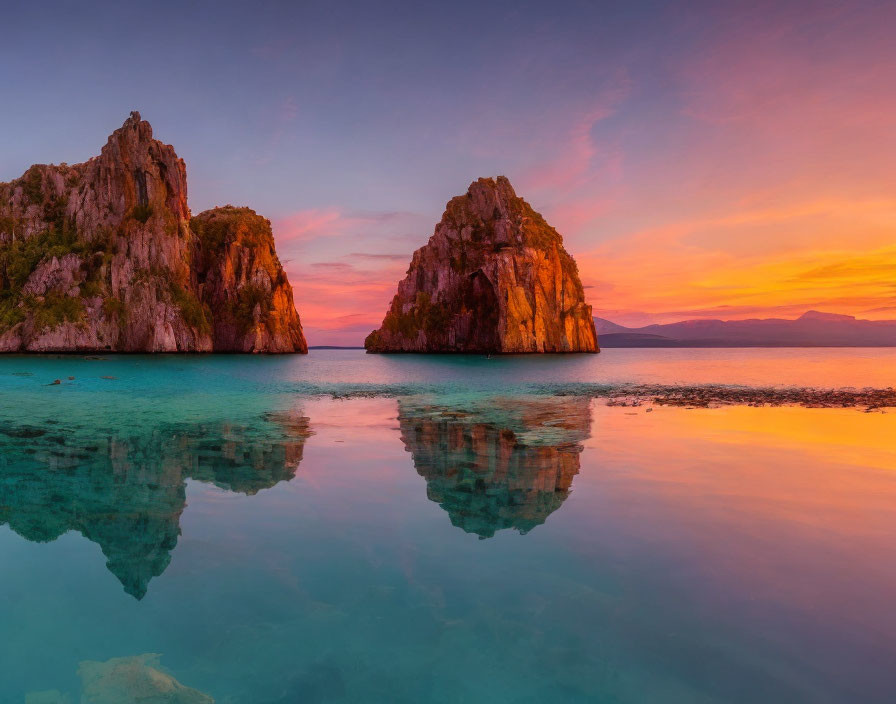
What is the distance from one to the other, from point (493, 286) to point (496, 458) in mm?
146594

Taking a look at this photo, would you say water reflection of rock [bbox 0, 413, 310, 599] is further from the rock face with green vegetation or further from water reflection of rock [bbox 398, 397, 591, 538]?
the rock face with green vegetation

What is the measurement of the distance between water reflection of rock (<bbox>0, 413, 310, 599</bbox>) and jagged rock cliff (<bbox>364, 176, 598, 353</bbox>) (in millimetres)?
136540

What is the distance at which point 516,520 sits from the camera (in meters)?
10.9

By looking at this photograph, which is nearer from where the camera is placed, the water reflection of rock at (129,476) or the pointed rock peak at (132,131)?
the water reflection of rock at (129,476)

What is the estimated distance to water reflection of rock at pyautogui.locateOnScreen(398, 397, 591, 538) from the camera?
38.1ft

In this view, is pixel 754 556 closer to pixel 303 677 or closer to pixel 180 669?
pixel 303 677

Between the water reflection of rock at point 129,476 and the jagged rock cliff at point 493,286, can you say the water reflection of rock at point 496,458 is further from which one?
the jagged rock cliff at point 493,286

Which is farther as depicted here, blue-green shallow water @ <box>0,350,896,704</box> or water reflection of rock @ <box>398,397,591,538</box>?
water reflection of rock @ <box>398,397,591,538</box>

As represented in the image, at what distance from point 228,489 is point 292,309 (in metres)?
170

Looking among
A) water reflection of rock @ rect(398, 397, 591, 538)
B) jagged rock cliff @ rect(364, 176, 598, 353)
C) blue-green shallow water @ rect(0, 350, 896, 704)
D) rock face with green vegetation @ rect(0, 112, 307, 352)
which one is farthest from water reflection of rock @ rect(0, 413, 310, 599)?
jagged rock cliff @ rect(364, 176, 598, 353)

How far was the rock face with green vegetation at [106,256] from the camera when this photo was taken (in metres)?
130

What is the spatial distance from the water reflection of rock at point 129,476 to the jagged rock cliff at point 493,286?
136540 millimetres

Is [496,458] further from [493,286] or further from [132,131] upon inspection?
[132,131]

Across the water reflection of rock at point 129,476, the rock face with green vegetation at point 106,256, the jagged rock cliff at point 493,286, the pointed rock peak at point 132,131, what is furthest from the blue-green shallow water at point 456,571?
the pointed rock peak at point 132,131
